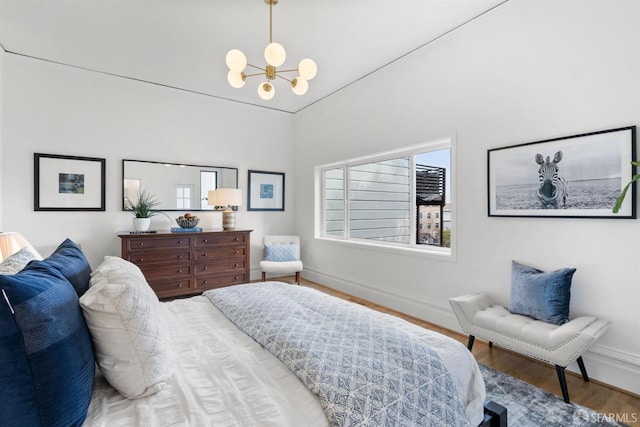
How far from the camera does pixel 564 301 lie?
2.13m

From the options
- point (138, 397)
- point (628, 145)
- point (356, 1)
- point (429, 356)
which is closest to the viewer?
point (138, 397)

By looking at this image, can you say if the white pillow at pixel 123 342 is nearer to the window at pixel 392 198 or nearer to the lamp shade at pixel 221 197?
the window at pixel 392 198

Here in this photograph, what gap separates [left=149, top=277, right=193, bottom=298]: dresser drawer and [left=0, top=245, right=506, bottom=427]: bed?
2.57 meters

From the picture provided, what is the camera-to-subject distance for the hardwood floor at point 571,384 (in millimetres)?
1903

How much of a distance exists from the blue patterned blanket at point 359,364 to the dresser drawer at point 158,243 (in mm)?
2567

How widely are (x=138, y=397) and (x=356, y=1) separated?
298 cm

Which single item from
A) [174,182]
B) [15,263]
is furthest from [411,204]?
[15,263]

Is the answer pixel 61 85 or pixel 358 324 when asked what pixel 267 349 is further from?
pixel 61 85

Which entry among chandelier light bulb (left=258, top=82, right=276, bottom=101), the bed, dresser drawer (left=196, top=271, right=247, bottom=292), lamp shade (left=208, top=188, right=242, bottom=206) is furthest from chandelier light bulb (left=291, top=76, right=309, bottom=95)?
dresser drawer (left=196, top=271, right=247, bottom=292)

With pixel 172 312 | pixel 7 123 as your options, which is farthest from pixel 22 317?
pixel 7 123

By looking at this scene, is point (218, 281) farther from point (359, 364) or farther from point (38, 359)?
point (38, 359)

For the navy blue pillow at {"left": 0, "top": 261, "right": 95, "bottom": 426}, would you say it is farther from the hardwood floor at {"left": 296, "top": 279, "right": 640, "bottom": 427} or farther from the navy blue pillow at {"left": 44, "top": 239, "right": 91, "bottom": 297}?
the hardwood floor at {"left": 296, "top": 279, "right": 640, "bottom": 427}

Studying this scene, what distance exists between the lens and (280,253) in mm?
4734

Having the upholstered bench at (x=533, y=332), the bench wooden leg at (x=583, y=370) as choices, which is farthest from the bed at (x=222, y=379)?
the bench wooden leg at (x=583, y=370)
